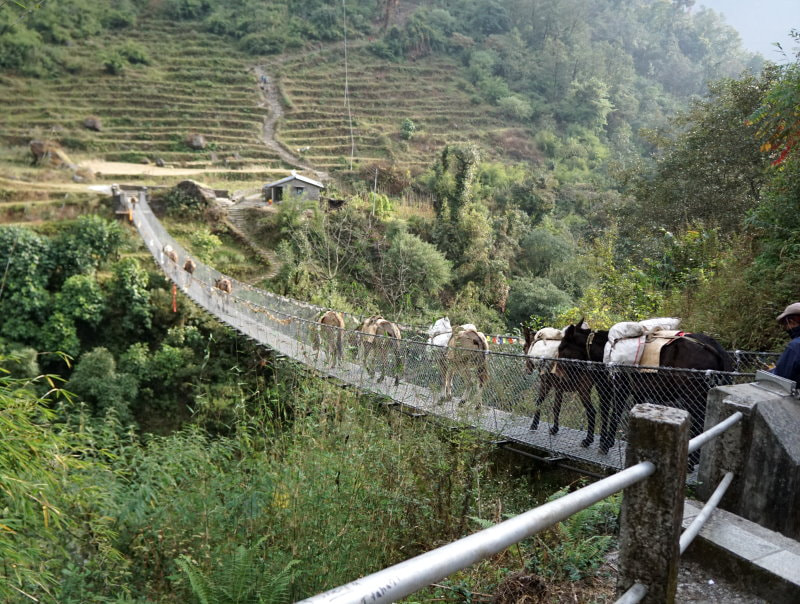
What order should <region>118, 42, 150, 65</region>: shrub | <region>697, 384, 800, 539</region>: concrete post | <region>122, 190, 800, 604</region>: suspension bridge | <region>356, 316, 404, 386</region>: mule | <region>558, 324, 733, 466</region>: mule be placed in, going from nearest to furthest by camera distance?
<region>122, 190, 800, 604</region>: suspension bridge < <region>697, 384, 800, 539</region>: concrete post < <region>558, 324, 733, 466</region>: mule < <region>356, 316, 404, 386</region>: mule < <region>118, 42, 150, 65</region>: shrub

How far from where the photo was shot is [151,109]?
2708cm

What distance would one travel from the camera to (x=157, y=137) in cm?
2530

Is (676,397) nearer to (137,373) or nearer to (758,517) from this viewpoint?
(758,517)

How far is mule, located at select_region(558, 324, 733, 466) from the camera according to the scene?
10.8ft

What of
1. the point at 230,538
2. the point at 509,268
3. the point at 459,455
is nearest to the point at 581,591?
the point at 459,455

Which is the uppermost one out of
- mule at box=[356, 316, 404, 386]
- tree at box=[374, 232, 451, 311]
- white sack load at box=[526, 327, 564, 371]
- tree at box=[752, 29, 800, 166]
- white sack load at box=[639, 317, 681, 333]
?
tree at box=[752, 29, 800, 166]

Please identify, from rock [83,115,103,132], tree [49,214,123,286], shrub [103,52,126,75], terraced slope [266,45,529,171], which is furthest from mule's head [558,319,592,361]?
shrub [103,52,126,75]

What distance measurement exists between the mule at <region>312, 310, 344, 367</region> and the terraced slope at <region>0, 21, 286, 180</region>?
16464 millimetres

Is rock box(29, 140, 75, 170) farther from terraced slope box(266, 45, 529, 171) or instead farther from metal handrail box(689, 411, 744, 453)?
metal handrail box(689, 411, 744, 453)

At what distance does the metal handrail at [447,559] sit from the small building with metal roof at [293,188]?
1794 cm

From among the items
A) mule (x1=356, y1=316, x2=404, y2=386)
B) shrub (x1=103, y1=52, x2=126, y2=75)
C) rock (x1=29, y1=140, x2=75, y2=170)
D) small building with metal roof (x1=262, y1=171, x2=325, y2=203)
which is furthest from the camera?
shrub (x1=103, y1=52, x2=126, y2=75)

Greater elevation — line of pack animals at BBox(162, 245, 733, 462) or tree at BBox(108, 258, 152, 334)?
line of pack animals at BBox(162, 245, 733, 462)

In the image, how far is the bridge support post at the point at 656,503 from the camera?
1.10 metres

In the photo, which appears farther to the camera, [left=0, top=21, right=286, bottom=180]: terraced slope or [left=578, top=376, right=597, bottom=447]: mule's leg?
[left=0, top=21, right=286, bottom=180]: terraced slope
